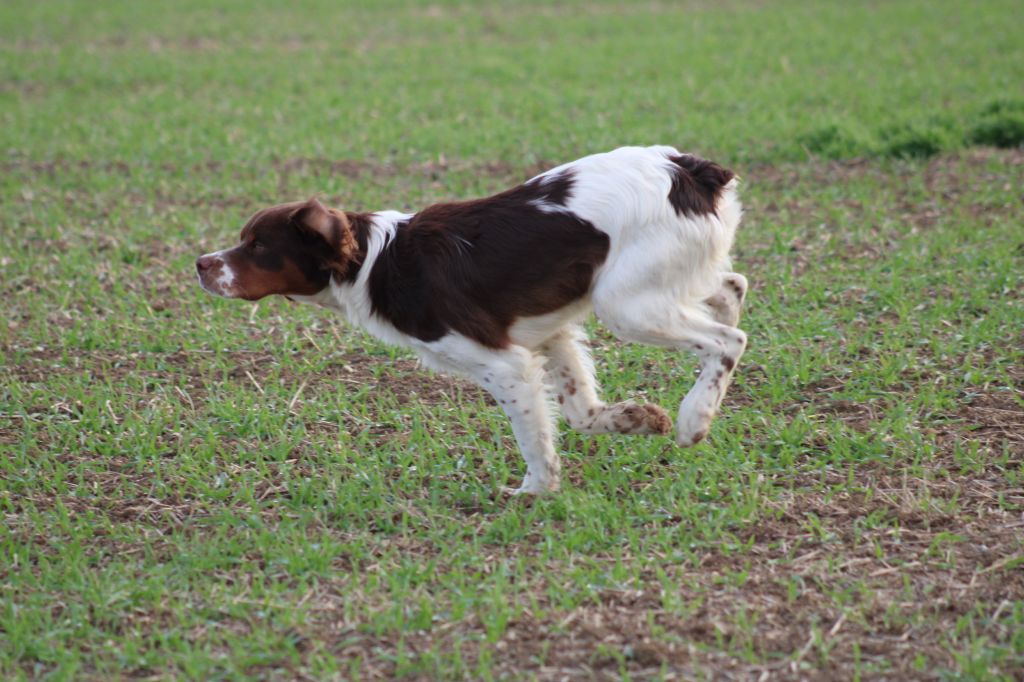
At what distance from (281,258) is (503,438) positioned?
115cm

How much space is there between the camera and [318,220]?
421cm

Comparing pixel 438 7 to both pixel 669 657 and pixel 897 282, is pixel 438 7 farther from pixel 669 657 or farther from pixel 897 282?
pixel 669 657

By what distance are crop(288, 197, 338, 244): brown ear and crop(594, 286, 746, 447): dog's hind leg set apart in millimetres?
964

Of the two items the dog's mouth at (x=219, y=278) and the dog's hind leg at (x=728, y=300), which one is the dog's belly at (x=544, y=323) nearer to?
the dog's hind leg at (x=728, y=300)

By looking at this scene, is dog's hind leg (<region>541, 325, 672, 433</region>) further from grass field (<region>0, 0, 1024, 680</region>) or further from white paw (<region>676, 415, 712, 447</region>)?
white paw (<region>676, 415, 712, 447</region>)

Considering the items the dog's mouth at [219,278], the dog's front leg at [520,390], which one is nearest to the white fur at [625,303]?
the dog's front leg at [520,390]

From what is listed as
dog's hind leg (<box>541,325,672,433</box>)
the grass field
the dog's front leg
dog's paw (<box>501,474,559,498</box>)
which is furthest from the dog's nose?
dog's paw (<box>501,474,559,498</box>)

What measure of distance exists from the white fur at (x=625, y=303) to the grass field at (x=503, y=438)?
0.25m

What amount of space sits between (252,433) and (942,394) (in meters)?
2.79

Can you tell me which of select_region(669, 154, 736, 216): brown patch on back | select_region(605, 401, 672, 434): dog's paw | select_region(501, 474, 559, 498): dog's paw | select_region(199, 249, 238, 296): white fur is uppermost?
select_region(669, 154, 736, 216): brown patch on back

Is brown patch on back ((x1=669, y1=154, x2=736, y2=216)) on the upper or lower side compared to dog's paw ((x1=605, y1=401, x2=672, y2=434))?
upper

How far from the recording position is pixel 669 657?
3207 millimetres

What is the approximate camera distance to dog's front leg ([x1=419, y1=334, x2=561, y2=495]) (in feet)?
13.8

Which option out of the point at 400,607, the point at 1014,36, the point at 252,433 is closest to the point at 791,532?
the point at 400,607
